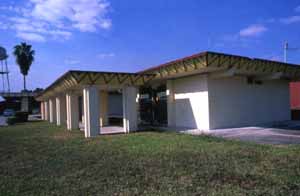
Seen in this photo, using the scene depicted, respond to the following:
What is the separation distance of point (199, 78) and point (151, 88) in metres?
5.82

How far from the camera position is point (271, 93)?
17859 mm

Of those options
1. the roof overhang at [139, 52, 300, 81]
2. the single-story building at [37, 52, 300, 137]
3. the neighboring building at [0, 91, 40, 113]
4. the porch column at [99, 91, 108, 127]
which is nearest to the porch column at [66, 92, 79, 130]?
the single-story building at [37, 52, 300, 137]

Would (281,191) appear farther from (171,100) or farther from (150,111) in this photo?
(150,111)

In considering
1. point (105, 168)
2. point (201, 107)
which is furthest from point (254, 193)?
point (201, 107)

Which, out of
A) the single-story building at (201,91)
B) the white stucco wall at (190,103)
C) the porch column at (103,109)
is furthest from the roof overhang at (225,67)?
the porch column at (103,109)

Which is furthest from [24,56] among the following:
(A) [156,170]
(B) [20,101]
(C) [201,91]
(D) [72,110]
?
(A) [156,170]

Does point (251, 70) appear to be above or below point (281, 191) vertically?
above

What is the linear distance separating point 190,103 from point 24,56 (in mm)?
50806

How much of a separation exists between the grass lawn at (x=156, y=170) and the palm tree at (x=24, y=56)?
174ft

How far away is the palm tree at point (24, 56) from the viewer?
5675cm

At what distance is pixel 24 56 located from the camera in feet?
188

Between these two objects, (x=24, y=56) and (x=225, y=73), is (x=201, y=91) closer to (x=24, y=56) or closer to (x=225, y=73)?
(x=225, y=73)

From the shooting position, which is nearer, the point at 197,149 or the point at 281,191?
the point at 281,191

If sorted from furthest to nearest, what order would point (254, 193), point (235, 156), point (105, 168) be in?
point (235, 156) → point (105, 168) → point (254, 193)
